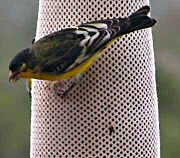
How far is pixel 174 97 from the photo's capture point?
29.0ft

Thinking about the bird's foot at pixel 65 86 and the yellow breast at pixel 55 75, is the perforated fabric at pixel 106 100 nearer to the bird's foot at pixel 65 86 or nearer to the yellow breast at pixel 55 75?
the bird's foot at pixel 65 86

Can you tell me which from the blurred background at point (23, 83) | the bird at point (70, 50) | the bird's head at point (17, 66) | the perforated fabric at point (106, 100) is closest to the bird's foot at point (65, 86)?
the perforated fabric at point (106, 100)

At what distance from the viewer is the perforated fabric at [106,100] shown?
4.67 m

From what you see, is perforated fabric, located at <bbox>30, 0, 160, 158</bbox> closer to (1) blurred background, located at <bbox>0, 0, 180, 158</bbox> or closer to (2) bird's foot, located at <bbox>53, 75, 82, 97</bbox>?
(2) bird's foot, located at <bbox>53, 75, 82, 97</bbox>

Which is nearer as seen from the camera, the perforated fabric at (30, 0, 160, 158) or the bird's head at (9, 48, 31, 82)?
the bird's head at (9, 48, 31, 82)

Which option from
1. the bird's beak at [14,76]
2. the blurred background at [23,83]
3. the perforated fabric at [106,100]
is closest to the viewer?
the bird's beak at [14,76]

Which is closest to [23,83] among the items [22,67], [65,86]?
[65,86]

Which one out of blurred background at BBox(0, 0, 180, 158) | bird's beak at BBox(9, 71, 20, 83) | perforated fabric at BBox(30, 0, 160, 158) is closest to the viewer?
bird's beak at BBox(9, 71, 20, 83)

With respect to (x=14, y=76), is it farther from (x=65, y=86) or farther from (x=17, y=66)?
(x=65, y=86)

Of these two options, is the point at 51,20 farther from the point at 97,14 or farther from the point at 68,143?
the point at 68,143

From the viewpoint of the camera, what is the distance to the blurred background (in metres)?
8.62

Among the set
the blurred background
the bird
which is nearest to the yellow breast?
the bird

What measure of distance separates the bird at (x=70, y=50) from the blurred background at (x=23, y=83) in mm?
3994

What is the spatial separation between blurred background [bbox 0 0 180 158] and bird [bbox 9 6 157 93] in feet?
13.1
